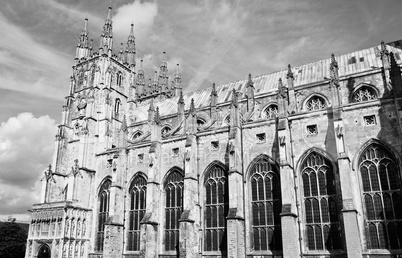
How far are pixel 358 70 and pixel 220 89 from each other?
1611 cm

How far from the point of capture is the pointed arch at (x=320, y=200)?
Result: 24578mm

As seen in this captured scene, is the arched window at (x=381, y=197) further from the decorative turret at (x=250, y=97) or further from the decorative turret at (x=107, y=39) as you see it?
the decorative turret at (x=107, y=39)

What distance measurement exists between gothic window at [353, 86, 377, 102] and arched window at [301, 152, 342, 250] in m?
9.69

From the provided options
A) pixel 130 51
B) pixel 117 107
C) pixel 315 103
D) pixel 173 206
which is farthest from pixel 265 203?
pixel 130 51

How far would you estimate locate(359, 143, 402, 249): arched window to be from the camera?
75.5 ft

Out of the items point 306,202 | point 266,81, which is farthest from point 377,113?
point 266,81

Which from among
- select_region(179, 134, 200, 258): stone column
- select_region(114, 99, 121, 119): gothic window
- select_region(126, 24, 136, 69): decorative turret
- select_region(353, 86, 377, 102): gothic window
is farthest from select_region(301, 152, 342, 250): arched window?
select_region(126, 24, 136, 69): decorative turret

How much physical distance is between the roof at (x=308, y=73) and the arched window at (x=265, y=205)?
11849 mm

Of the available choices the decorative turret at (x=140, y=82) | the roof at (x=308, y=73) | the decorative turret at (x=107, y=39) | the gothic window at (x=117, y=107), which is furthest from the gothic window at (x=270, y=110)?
the decorative turret at (x=140, y=82)

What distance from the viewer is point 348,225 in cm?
2248

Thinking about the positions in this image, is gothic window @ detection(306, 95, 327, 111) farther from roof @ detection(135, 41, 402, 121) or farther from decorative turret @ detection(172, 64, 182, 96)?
decorative turret @ detection(172, 64, 182, 96)

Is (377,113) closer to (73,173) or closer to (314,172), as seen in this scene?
(314,172)

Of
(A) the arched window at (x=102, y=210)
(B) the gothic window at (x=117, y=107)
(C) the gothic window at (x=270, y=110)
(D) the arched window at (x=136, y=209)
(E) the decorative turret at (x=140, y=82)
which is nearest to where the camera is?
(D) the arched window at (x=136, y=209)

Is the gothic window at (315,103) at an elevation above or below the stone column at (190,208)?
above
